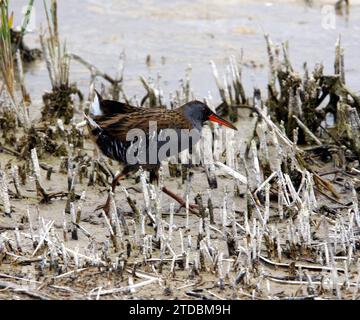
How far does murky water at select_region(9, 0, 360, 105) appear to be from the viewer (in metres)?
9.54

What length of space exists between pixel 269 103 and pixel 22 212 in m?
2.55

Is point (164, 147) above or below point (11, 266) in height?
above

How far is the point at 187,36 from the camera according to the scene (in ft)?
35.0

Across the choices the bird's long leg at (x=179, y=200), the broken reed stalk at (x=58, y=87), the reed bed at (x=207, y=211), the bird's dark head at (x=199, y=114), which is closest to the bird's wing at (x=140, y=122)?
the bird's dark head at (x=199, y=114)

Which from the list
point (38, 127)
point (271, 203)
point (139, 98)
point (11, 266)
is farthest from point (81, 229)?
point (139, 98)

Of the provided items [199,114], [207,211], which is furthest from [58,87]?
[207,211]

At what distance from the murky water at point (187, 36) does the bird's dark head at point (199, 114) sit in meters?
1.86

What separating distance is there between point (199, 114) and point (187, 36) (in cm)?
380

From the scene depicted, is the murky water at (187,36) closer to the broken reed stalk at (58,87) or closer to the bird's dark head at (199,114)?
the broken reed stalk at (58,87)

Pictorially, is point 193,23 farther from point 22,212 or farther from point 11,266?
point 11,266

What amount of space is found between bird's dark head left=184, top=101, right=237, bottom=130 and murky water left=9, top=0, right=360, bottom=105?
1.86 m

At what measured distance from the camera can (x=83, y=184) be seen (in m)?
6.82

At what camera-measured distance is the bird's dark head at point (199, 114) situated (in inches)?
273

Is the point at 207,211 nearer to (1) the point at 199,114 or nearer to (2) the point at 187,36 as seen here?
(1) the point at 199,114
